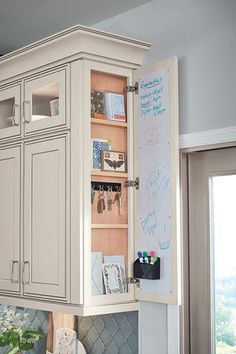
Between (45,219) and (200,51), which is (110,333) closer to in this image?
(45,219)

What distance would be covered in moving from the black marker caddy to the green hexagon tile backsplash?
0.28 meters

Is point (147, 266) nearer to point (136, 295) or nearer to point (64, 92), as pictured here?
point (136, 295)

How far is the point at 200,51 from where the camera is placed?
9.79 ft

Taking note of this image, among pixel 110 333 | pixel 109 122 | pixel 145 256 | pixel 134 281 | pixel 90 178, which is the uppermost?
pixel 109 122

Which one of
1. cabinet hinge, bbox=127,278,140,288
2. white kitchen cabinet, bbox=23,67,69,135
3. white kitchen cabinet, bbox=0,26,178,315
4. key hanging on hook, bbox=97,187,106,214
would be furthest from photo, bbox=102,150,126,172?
cabinet hinge, bbox=127,278,140,288

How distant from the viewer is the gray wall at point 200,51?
285cm

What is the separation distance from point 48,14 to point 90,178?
1.05 meters

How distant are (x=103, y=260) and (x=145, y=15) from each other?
1.31m

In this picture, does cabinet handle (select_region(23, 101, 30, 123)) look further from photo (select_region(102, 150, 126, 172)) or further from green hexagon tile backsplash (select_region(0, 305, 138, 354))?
green hexagon tile backsplash (select_region(0, 305, 138, 354))

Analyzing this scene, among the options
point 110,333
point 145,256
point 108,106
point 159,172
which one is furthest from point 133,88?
point 110,333

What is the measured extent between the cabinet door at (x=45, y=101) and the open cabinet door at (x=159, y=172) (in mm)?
391

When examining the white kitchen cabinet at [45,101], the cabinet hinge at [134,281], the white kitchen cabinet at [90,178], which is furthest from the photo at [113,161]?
the cabinet hinge at [134,281]

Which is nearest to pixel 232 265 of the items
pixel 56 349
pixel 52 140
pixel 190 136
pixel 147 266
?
pixel 147 266

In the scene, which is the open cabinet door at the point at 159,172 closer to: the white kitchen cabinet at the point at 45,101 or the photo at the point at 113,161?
the photo at the point at 113,161
